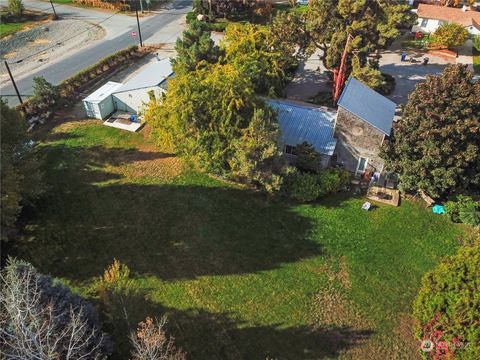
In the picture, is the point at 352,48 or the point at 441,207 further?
the point at 352,48

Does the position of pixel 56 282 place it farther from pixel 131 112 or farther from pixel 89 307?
pixel 131 112

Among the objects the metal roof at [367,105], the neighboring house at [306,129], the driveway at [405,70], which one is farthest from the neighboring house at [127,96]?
the driveway at [405,70]

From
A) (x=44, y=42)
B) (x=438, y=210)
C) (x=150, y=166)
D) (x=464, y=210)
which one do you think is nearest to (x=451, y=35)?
(x=438, y=210)

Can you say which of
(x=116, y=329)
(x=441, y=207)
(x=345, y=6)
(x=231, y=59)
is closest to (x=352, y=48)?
(x=345, y=6)

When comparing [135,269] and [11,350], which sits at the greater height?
[11,350]

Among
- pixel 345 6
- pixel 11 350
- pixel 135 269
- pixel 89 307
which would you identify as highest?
pixel 345 6

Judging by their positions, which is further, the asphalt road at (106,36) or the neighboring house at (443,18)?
the neighboring house at (443,18)

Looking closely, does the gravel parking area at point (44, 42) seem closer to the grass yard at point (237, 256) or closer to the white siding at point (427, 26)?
the grass yard at point (237, 256)

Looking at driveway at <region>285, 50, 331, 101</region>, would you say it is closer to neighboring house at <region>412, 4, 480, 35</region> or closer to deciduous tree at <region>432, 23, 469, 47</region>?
deciduous tree at <region>432, 23, 469, 47</region>

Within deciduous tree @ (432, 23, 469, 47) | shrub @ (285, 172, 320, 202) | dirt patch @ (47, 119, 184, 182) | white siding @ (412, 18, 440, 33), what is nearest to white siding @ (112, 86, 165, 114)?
dirt patch @ (47, 119, 184, 182)
